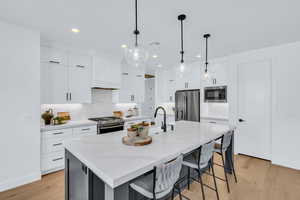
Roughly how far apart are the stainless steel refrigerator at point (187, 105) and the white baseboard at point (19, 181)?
3908 millimetres

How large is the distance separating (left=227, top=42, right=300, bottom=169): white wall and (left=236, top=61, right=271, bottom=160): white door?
0.38 ft

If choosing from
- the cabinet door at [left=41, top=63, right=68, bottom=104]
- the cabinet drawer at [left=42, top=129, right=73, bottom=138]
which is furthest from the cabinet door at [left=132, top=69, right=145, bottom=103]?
the cabinet drawer at [left=42, top=129, right=73, bottom=138]

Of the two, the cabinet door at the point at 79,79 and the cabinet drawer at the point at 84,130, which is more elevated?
the cabinet door at the point at 79,79

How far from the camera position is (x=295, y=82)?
303 cm

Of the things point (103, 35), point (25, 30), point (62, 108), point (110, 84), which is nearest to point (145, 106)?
point (110, 84)

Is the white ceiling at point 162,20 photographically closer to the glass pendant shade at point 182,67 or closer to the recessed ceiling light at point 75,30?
the recessed ceiling light at point 75,30

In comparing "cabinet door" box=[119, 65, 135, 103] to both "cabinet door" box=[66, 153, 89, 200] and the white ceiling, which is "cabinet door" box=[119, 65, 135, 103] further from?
"cabinet door" box=[66, 153, 89, 200]

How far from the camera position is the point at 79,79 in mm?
3494

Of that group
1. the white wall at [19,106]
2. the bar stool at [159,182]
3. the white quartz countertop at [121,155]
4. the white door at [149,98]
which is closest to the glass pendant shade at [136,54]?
the white quartz countertop at [121,155]

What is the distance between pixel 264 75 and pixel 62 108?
15.8 ft

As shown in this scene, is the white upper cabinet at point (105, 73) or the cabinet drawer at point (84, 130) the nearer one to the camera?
the cabinet drawer at point (84, 130)

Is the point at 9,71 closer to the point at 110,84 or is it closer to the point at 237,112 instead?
the point at 110,84

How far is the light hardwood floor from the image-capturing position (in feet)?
7.07

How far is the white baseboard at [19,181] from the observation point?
7.54 ft
